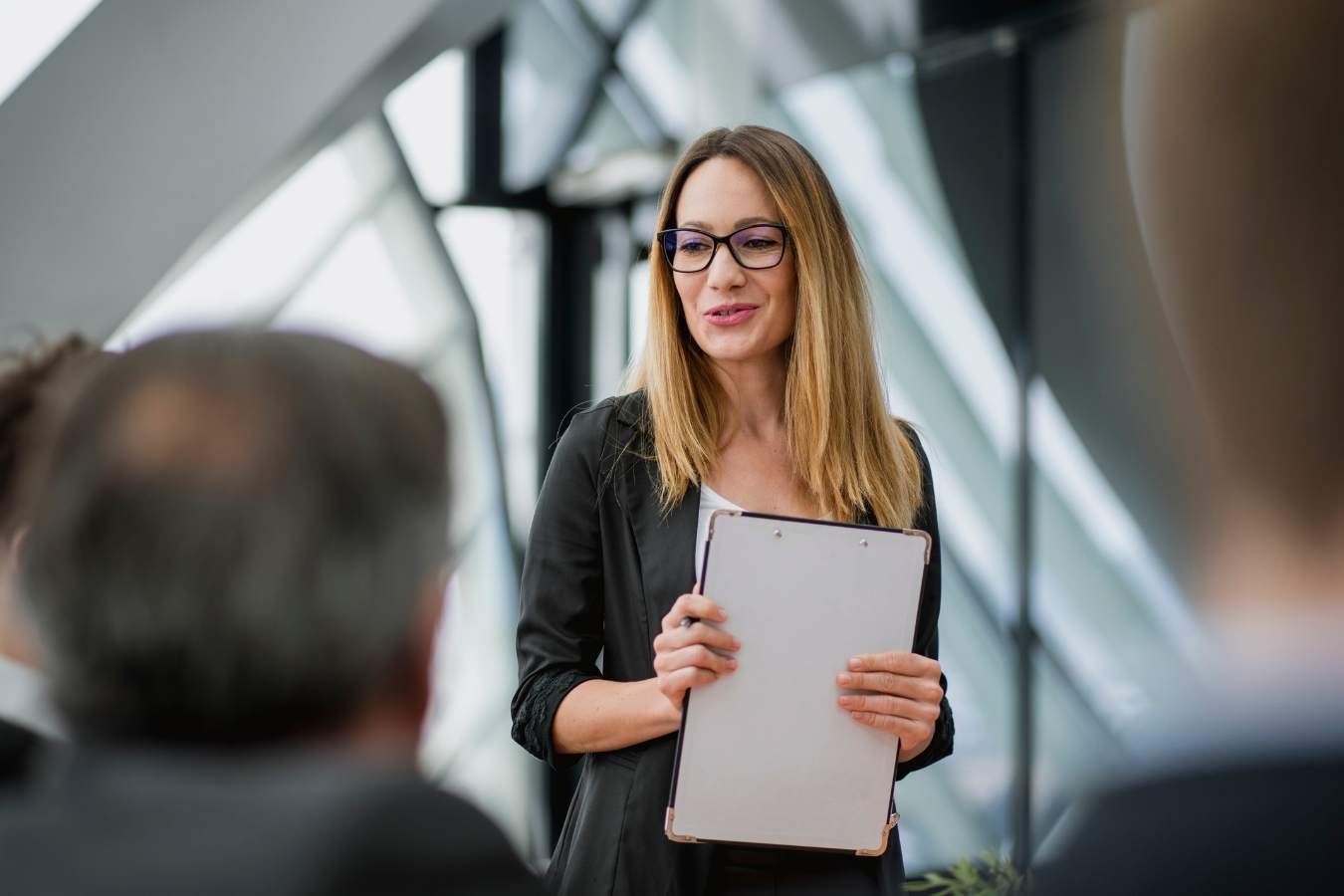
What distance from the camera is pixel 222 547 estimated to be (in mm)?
841

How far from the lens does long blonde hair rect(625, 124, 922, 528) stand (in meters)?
2.11

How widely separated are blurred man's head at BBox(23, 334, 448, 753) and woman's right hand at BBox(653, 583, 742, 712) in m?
0.98

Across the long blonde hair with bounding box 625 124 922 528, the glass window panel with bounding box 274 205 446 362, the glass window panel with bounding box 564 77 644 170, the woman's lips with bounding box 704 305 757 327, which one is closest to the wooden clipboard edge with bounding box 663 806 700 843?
the long blonde hair with bounding box 625 124 922 528

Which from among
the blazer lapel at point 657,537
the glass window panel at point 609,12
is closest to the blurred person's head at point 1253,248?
the blazer lapel at point 657,537

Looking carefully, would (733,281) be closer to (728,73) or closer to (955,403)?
(955,403)

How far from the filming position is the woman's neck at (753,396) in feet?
7.23

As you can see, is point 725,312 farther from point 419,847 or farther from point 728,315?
point 419,847

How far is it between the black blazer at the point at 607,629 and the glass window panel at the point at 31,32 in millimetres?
3000

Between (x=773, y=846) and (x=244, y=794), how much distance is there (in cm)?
123

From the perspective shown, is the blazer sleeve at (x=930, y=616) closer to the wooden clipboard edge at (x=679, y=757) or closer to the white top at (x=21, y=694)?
the wooden clipboard edge at (x=679, y=757)

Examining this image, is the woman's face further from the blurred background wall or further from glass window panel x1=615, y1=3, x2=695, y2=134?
glass window panel x1=615, y1=3, x2=695, y2=134

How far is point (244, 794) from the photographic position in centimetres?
79

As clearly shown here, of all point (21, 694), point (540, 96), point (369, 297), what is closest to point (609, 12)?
point (540, 96)

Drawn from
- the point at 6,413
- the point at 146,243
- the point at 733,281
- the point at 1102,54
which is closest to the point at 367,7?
the point at 146,243
